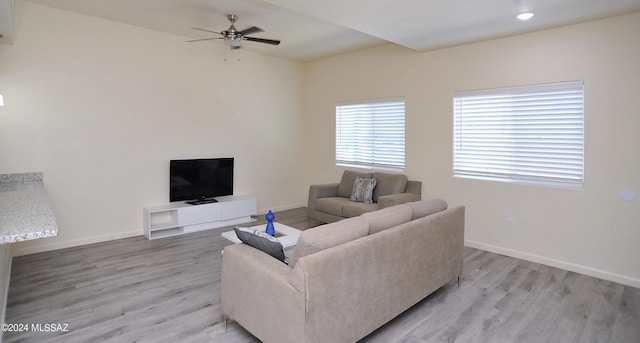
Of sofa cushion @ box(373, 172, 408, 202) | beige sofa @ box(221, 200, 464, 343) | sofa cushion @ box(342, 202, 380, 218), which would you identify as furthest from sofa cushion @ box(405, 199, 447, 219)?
sofa cushion @ box(373, 172, 408, 202)

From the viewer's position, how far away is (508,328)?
107 inches

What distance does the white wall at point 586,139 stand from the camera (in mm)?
3586

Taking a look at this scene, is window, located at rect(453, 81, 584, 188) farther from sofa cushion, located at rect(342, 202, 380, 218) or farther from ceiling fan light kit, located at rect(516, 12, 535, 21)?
sofa cushion, located at rect(342, 202, 380, 218)

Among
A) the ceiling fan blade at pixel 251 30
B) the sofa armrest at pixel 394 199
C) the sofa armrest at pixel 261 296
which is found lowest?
the sofa armrest at pixel 261 296

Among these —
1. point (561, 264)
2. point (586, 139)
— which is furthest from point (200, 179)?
point (586, 139)

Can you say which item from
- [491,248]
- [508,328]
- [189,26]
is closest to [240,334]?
[508,328]

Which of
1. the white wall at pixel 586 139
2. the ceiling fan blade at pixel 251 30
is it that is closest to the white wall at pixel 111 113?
the ceiling fan blade at pixel 251 30

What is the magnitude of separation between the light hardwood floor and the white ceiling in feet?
8.17

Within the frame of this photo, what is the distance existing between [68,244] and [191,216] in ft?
4.92

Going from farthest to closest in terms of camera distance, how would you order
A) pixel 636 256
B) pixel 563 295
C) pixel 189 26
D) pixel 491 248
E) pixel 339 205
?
pixel 339 205 → pixel 189 26 → pixel 491 248 → pixel 636 256 → pixel 563 295

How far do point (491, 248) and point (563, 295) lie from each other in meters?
1.27

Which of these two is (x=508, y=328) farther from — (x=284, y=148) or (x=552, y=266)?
(x=284, y=148)

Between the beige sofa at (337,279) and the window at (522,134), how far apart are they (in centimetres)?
203

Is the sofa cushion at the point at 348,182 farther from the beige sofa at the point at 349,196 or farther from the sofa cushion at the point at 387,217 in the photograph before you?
the sofa cushion at the point at 387,217
